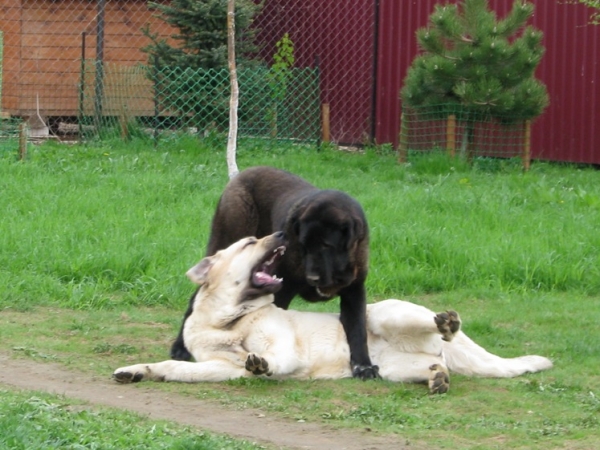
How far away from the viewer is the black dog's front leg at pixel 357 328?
232 inches

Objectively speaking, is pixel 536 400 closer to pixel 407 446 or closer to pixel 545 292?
pixel 407 446

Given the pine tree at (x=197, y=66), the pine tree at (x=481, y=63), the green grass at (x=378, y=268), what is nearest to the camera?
the green grass at (x=378, y=268)

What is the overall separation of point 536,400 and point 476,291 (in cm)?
284

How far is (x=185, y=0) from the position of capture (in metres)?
14.5

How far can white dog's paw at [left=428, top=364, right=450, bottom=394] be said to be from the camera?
5547 mm

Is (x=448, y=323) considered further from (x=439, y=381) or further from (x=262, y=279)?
(x=262, y=279)

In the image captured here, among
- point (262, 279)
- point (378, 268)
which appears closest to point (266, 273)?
point (262, 279)

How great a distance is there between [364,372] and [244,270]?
2.97 feet

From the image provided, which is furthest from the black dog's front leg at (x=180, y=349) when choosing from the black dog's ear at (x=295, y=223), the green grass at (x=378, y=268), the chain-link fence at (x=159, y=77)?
the chain-link fence at (x=159, y=77)

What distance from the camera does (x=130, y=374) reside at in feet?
18.6

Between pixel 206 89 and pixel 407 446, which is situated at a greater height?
pixel 206 89

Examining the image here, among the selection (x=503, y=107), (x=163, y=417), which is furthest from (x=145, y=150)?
(x=163, y=417)

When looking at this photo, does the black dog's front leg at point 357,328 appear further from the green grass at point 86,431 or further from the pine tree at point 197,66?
the pine tree at point 197,66

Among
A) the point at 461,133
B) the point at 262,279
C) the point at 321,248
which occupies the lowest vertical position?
the point at 262,279
